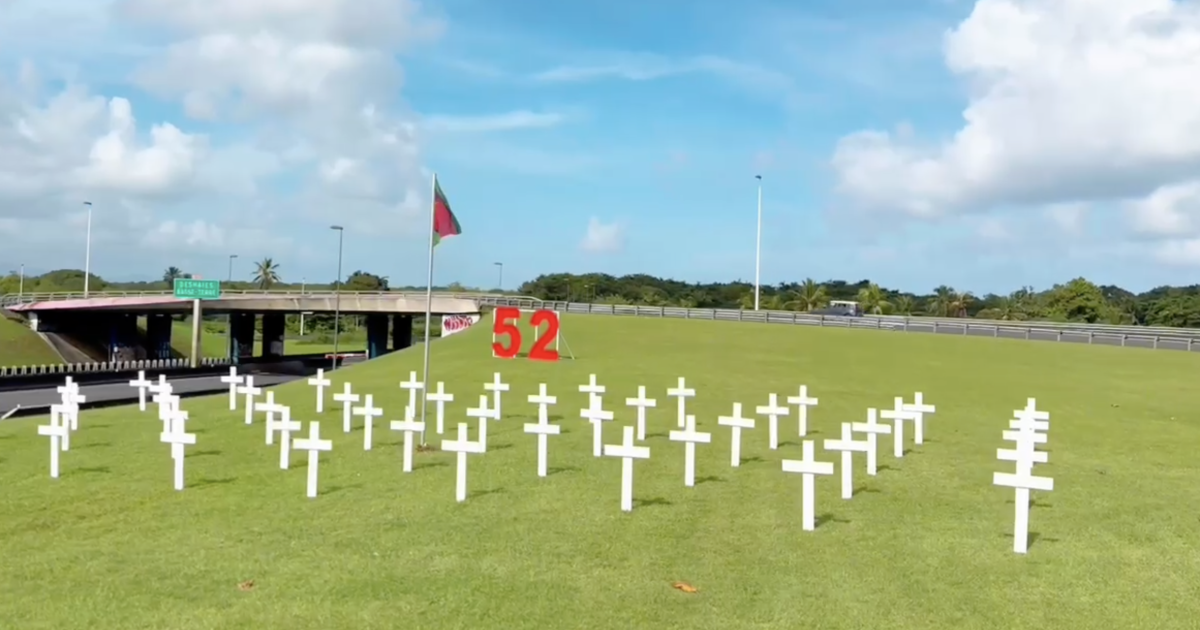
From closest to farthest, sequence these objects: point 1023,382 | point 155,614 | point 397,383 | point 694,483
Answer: point 155,614, point 694,483, point 397,383, point 1023,382

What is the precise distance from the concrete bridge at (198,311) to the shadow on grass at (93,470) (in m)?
50.1

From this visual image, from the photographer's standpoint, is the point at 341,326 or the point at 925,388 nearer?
the point at 925,388

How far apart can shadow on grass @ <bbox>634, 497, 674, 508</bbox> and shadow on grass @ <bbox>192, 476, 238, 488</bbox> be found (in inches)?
193

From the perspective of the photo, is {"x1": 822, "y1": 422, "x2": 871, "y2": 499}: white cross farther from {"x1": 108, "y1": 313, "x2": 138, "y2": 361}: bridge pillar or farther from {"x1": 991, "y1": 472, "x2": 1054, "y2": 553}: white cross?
{"x1": 108, "y1": 313, "x2": 138, "y2": 361}: bridge pillar

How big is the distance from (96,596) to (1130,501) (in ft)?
34.1

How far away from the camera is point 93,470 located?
41.4ft

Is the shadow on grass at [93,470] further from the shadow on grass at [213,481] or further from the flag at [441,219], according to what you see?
the flag at [441,219]

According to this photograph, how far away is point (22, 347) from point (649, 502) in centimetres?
7160

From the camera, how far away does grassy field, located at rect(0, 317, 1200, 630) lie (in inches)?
278

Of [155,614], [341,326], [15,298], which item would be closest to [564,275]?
[341,326]

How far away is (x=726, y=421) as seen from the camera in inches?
516

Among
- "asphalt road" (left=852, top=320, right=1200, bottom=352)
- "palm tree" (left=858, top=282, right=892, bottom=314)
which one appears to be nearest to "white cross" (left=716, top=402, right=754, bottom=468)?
"asphalt road" (left=852, top=320, right=1200, bottom=352)

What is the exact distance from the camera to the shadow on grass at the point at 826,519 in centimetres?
987

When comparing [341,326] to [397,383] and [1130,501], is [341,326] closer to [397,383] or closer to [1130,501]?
[397,383]
